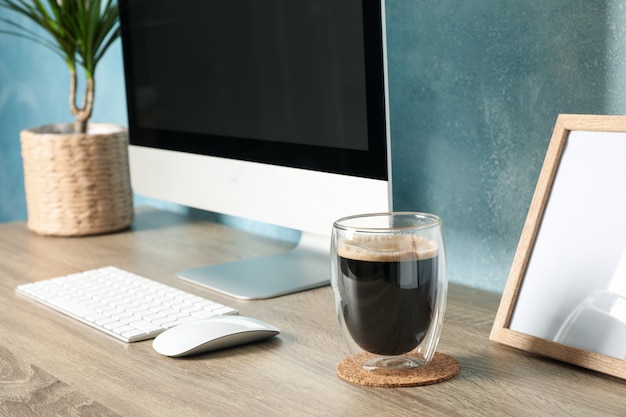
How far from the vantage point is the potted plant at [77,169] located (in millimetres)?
1505

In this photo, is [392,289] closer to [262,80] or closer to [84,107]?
[262,80]

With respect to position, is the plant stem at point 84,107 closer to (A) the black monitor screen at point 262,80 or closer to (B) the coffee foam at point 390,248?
(A) the black monitor screen at point 262,80

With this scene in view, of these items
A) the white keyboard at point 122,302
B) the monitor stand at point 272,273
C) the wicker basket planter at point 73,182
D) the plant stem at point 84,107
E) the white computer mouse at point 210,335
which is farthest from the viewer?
the plant stem at point 84,107

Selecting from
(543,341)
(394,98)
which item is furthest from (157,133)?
(543,341)

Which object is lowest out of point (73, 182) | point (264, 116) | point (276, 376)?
point (276, 376)

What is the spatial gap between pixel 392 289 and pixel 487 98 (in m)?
0.40

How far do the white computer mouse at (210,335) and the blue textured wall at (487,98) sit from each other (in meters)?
0.35

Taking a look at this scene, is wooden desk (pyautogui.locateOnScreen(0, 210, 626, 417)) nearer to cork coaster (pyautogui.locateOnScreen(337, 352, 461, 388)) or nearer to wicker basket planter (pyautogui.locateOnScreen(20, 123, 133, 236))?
cork coaster (pyautogui.locateOnScreen(337, 352, 461, 388))

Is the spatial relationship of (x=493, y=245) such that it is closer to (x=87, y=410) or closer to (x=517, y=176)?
(x=517, y=176)

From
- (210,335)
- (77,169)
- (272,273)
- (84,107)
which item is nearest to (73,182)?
(77,169)

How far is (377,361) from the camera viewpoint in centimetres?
80

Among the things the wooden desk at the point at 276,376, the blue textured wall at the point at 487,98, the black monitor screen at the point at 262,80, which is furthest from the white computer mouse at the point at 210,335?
the blue textured wall at the point at 487,98

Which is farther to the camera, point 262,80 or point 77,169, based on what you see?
point 77,169

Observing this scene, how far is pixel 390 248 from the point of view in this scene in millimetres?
767
